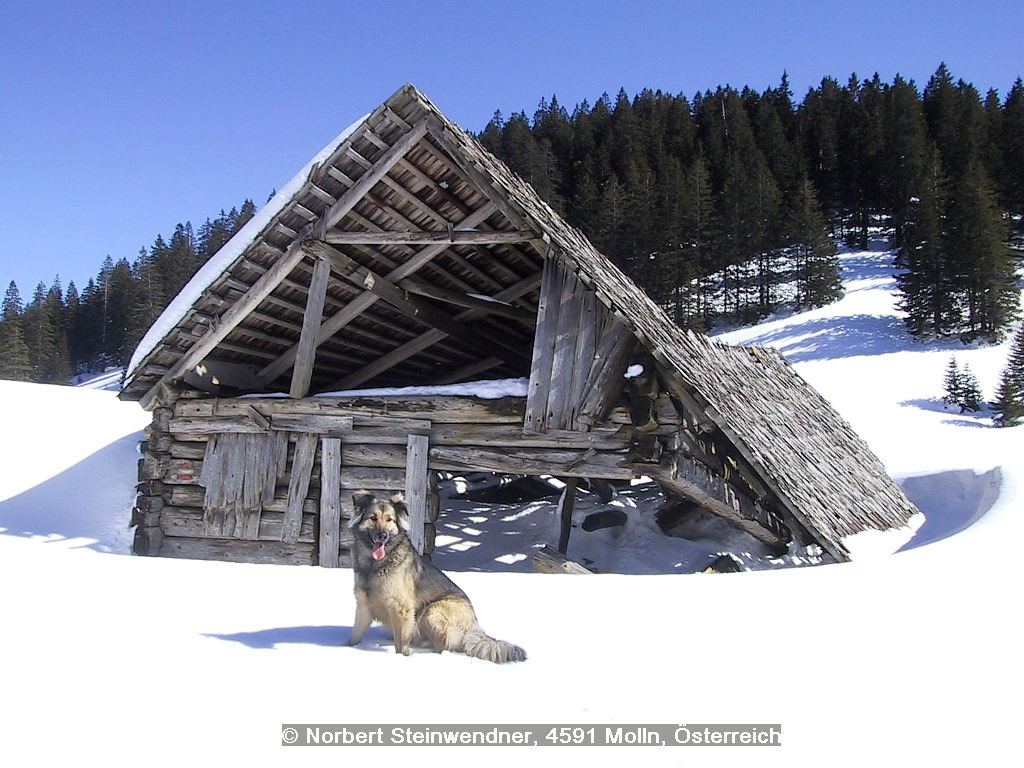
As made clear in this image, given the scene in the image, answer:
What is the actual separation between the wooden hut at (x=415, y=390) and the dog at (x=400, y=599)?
4591 millimetres

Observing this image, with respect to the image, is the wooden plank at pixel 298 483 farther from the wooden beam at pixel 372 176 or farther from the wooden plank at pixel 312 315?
the wooden beam at pixel 372 176

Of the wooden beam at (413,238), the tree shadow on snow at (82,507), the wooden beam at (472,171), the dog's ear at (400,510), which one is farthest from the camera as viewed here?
the tree shadow on snow at (82,507)

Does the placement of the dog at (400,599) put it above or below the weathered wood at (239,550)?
above

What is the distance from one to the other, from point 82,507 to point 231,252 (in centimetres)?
571

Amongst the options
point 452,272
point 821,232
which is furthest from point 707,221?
point 452,272

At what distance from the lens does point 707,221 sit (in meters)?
49.5

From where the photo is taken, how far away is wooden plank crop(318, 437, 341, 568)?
961cm

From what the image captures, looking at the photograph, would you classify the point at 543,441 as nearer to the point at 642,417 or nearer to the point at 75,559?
the point at 642,417

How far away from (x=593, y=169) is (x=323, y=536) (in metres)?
61.9

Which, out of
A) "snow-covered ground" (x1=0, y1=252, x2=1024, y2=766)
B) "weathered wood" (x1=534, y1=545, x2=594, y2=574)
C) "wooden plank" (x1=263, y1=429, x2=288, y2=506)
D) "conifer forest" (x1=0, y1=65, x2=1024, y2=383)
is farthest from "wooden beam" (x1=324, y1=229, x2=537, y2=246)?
"conifer forest" (x1=0, y1=65, x2=1024, y2=383)

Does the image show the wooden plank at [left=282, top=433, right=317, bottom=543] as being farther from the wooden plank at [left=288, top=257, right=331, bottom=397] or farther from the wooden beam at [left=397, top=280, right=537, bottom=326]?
the wooden beam at [left=397, top=280, right=537, bottom=326]

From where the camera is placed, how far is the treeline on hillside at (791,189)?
36.6m

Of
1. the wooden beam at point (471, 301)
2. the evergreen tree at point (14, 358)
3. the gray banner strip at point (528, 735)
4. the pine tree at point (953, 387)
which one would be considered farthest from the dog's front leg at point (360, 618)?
the evergreen tree at point (14, 358)

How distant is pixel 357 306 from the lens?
10.4 m
